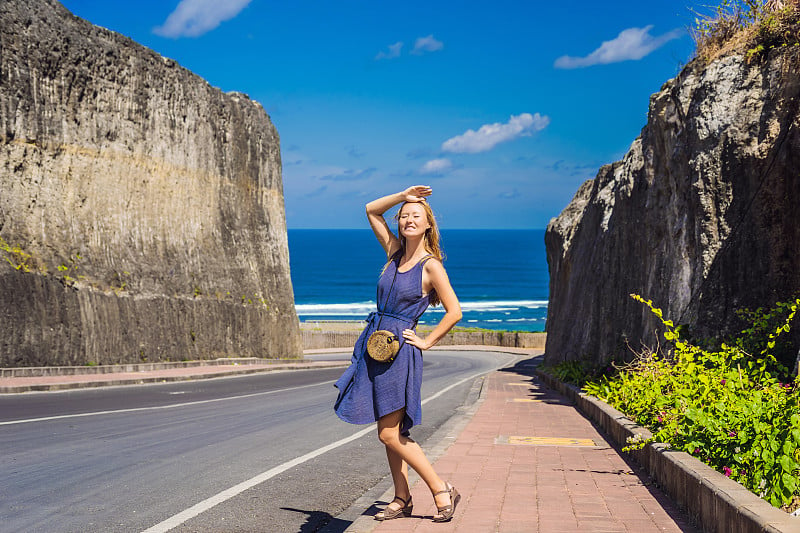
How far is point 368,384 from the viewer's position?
545 centimetres

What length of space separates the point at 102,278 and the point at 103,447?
16296 mm

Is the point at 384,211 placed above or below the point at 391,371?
above

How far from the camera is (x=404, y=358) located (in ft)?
17.8

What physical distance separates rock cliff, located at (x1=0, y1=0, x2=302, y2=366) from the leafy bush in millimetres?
16221

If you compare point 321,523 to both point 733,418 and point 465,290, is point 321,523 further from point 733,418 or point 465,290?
point 465,290

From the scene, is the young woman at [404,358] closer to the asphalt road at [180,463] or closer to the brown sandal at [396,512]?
the brown sandal at [396,512]

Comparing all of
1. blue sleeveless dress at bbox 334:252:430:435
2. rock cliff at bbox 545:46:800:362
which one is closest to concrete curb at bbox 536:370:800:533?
blue sleeveless dress at bbox 334:252:430:435

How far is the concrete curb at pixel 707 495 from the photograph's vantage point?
422 cm

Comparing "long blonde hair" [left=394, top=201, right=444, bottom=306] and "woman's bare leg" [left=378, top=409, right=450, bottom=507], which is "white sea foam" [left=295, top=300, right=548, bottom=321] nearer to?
"long blonde hair" [left=394, top=201, right=444, bottom=306]

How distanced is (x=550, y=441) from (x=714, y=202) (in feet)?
15.0

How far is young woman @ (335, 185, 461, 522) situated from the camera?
5410mm

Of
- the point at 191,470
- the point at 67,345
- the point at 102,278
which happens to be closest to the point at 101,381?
the point at 67,345

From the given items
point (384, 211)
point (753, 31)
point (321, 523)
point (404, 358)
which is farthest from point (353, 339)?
point (404, 358)

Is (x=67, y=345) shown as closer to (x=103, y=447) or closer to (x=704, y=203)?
(x=103, y=447)
